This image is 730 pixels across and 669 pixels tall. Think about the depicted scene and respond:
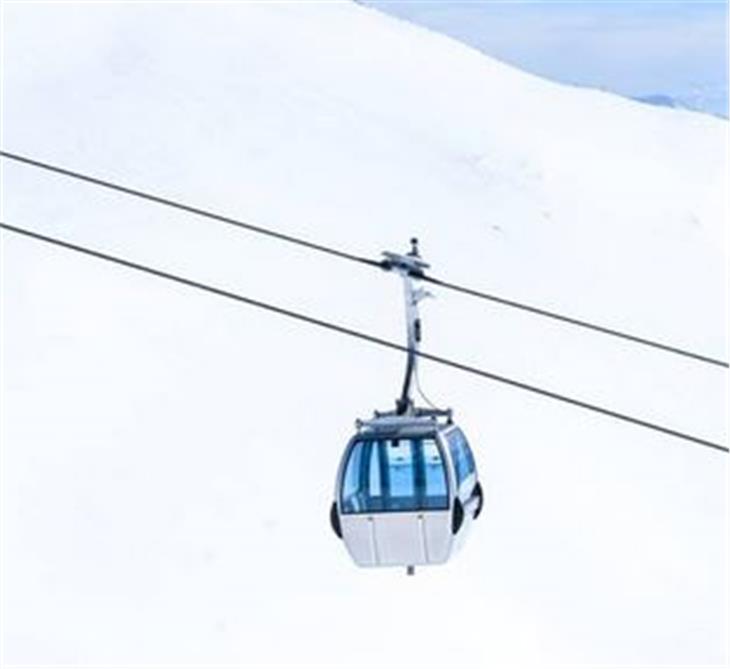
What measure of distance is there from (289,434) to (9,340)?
6.30 meters

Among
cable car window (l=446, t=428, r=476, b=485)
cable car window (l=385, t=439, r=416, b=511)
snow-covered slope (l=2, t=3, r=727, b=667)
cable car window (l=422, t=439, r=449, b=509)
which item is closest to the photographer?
cable car window (l=422, t=439, r=449, b=509)

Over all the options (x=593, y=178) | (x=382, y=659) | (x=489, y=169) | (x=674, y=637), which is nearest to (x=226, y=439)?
(x=382, y=659)

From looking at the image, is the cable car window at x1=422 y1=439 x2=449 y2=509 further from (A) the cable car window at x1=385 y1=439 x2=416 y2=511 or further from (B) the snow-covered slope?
(B) the snow-covered slope

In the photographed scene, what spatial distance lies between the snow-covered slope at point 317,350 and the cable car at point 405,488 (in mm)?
13586

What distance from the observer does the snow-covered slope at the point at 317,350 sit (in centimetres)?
3541

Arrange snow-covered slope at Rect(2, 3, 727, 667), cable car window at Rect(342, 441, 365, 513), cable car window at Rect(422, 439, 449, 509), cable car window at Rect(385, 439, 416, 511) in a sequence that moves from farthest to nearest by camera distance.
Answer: snow-covered slope at Rect(2, 3, 727, 667) → cable car window at Rect(342, 441, 365, 513) → cable car window at Rect(385, 439, 416, 511) → cable car window at Rect(422, 439, 449, 509)

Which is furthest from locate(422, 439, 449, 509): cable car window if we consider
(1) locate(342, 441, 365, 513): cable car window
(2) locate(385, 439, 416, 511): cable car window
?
(1) locate(342, 441, 365, 513): cable car window

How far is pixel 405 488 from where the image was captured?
20.7m

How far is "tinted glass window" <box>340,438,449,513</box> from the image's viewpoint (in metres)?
20.2

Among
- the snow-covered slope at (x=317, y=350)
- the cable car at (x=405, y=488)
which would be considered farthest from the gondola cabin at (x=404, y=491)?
the snow-covered slope at (x=317, y=350)

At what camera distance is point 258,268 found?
43.7 meters

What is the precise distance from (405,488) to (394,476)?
0.22m

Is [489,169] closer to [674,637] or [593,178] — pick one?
[593,178]

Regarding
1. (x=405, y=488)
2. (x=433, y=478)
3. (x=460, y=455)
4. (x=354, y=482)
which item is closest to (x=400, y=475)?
(x=405, y=488)
